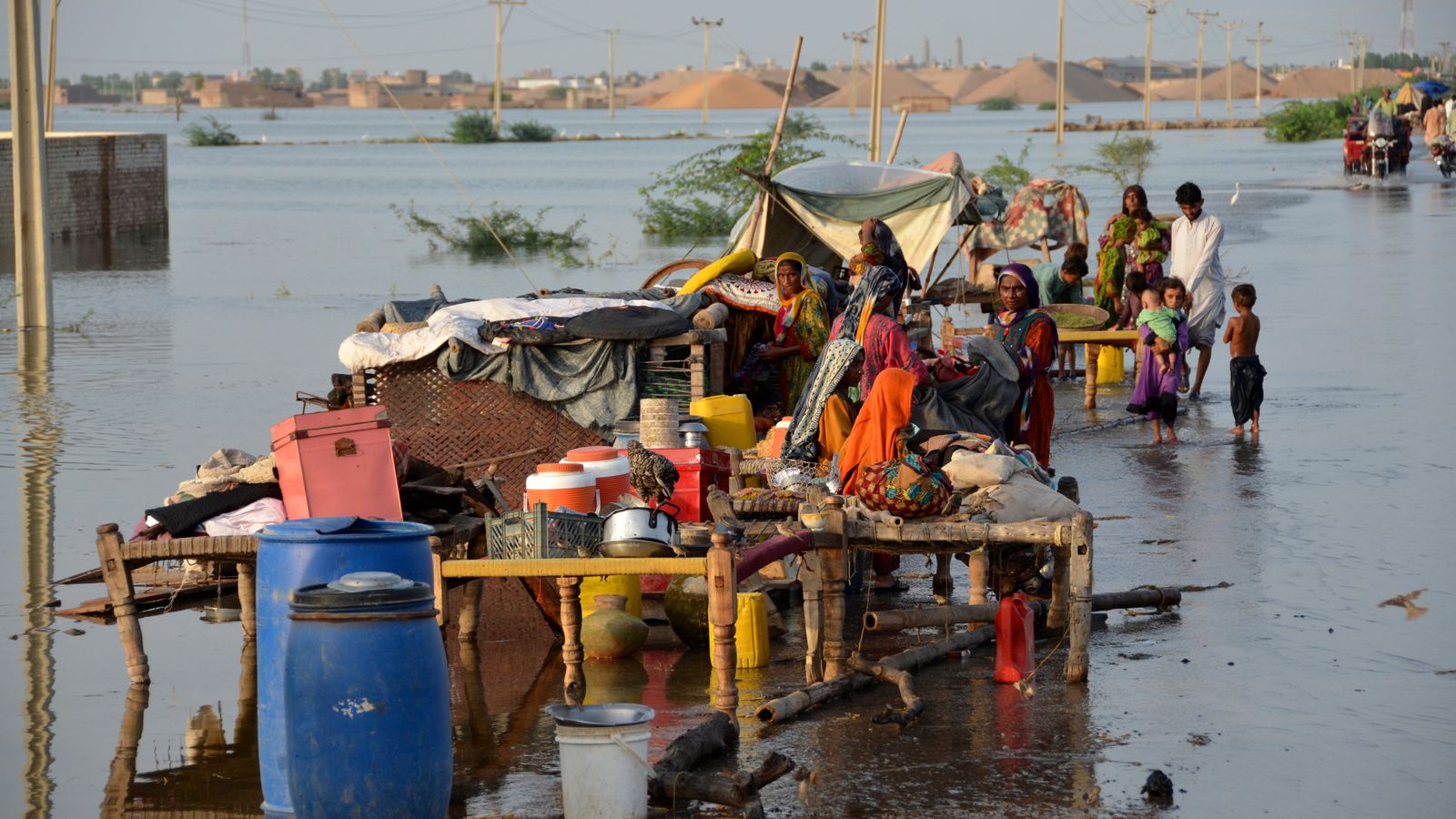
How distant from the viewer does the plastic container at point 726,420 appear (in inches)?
356

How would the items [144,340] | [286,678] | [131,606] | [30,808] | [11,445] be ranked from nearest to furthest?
[286,678] → [30,808] → [131,606] → [11,445] → [144,340]

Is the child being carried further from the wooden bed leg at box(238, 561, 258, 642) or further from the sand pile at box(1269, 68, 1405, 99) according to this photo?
the sand pile at box(1269, 68, 1405, 99)

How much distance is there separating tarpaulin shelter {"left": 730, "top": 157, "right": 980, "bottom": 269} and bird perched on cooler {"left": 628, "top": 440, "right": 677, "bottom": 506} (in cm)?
692

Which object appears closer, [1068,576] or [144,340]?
[1068,576]

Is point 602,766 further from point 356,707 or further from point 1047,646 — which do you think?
point 1047,646

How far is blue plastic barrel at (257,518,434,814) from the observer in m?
5.11

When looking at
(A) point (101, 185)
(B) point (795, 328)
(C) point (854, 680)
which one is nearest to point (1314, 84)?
(A) point (101, 185)

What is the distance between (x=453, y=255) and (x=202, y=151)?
223 ft

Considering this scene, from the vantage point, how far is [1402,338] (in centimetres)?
1666

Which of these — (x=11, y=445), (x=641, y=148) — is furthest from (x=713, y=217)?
(x=641, y=148)

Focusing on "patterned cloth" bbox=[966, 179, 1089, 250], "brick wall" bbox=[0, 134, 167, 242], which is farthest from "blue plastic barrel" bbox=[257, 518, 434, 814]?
"brick wall" bbox=[0, 134, 167, 242]

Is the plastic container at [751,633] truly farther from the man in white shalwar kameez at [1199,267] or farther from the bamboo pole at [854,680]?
the man in white shalwar kameez at [1199,267]

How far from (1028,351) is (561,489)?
2.72m

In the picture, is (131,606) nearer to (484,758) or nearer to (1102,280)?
(484,758)
